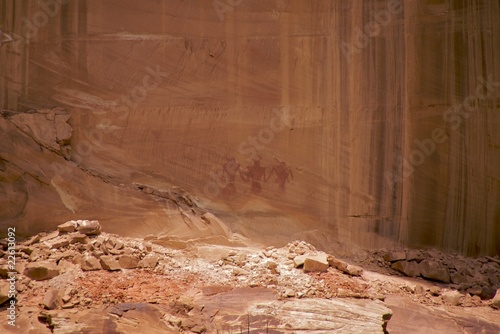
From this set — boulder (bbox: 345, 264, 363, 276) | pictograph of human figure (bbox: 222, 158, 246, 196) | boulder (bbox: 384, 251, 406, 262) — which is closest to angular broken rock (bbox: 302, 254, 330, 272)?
boulder (bbox: 345, 264, 363, 276)

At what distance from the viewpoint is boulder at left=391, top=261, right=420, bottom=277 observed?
24.1 feet

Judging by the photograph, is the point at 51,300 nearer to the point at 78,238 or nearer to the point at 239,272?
the point at 78,238

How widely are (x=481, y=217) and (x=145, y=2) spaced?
4832 mm

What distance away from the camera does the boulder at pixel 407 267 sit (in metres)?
7.35

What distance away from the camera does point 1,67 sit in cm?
729

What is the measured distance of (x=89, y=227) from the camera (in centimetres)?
671

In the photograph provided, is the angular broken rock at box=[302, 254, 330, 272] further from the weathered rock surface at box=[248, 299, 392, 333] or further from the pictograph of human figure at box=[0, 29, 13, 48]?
the pictograph of human figure at box=[0, 29, 13, 48]

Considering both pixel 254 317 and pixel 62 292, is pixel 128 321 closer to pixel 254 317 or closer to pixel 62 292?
pixel 62 292

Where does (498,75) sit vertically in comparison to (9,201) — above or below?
above

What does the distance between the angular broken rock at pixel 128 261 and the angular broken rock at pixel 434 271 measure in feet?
10.6

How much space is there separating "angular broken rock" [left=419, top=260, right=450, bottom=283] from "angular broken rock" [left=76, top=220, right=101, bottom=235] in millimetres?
3632

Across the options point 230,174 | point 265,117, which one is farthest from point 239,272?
point 265,117

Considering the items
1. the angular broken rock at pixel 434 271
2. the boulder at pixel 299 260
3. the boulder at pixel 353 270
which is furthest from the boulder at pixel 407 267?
the boulder at pixel 299 260

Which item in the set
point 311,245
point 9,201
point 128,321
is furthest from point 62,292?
point 311,245
